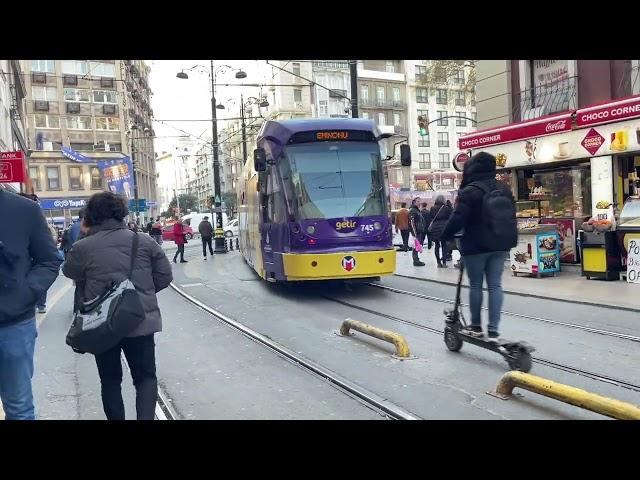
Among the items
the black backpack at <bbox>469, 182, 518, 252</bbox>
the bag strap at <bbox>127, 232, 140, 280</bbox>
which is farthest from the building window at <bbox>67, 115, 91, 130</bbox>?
the bag strap at <bbox>127, 232, 140, 280</bbox>

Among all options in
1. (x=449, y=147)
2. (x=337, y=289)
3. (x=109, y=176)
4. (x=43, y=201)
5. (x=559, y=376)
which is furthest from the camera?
(x=449, y=147)

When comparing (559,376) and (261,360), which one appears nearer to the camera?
(559,376)

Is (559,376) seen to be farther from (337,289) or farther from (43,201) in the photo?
(43,201)

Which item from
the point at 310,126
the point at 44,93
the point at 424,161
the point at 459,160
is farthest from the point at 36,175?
the point at 310,126

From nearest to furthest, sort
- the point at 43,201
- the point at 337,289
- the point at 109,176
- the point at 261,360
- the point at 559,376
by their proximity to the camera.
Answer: the point at 559,376, the point at 261,360, the point at 337,289, the point at 109,176, the point at 43,201

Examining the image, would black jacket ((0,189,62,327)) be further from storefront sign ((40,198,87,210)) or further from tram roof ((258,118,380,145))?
storefront sign ((40,198,87,210))

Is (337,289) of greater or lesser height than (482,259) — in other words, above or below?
below

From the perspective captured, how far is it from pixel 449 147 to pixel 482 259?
206 feet

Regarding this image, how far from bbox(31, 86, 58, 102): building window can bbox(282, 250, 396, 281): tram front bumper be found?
55.3 metres

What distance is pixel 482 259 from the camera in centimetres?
595

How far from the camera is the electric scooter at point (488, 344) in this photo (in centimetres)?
551

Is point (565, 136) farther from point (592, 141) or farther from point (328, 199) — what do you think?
point (328, 199)

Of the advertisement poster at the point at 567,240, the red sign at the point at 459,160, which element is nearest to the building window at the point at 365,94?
the red sign at the point at 459,160
